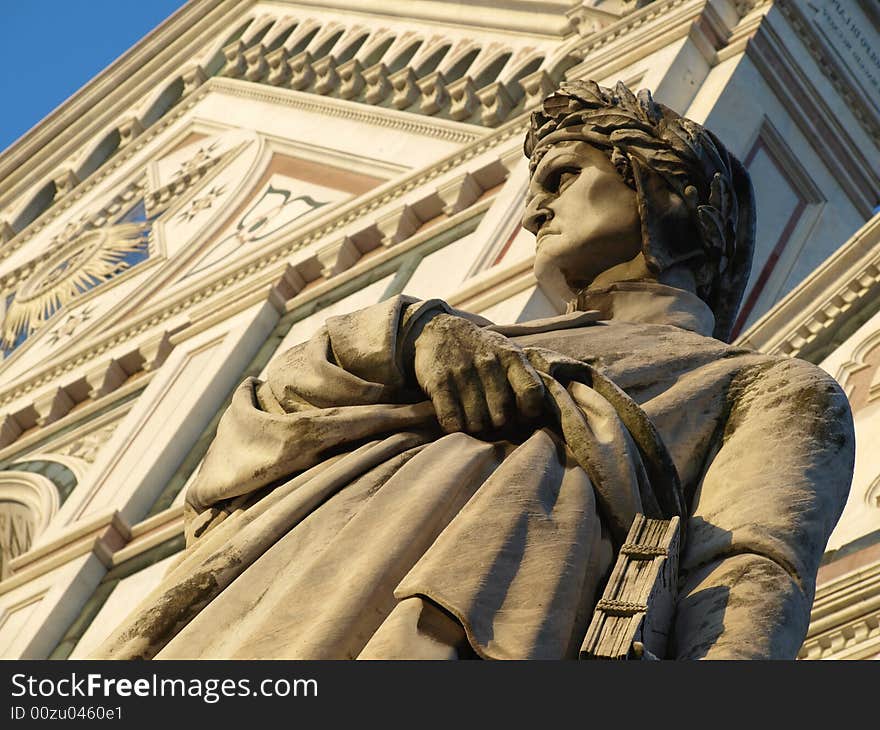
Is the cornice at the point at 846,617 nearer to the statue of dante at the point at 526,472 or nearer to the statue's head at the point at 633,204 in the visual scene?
the statue's head at the point at 633,204

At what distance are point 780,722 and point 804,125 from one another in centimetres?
750

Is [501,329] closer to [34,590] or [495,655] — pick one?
[495,655]

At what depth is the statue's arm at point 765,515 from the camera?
7.62 feet

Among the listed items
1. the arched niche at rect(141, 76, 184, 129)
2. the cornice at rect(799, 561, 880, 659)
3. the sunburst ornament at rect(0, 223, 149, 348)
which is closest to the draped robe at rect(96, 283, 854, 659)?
the cornice at rect(799, 561, 880, 659)

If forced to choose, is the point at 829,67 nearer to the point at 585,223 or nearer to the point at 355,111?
the point at 355,111

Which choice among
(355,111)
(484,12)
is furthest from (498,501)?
(484,12)

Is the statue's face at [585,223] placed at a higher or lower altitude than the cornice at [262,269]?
lower

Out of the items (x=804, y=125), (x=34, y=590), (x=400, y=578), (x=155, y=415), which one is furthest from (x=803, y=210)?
(x=400, y=578)

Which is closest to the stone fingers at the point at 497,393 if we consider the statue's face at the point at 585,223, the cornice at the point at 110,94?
the statue's face at the point at 585,223

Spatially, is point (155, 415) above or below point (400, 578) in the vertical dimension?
above

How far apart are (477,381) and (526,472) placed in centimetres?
21

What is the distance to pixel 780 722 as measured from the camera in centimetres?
186

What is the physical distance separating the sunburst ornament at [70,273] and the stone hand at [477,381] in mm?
9714

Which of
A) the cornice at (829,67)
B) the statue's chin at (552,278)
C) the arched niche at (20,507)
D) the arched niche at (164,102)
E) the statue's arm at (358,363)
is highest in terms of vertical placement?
the arched niche at (164,102)
